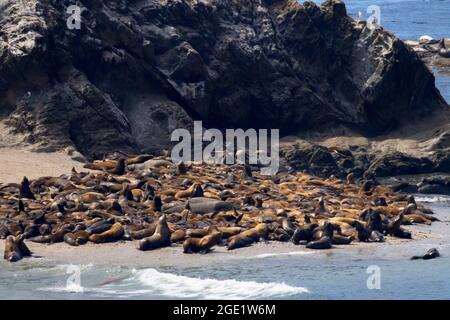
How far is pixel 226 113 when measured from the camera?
124 feet

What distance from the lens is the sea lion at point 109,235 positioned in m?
22.1

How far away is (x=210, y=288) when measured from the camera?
1866 centimetres

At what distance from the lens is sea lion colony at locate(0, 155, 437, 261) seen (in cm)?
2244

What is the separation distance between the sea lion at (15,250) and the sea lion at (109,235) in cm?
140

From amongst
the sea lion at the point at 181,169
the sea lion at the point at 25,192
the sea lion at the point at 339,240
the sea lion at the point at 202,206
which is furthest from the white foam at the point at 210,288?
the sea lion at the point at 181,169

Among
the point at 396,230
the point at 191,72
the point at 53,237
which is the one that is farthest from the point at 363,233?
the point at 191,72

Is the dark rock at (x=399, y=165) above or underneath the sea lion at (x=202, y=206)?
above

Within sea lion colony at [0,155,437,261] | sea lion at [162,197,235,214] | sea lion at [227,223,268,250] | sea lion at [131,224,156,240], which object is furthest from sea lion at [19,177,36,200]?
sea lion at [227,223,268,250]

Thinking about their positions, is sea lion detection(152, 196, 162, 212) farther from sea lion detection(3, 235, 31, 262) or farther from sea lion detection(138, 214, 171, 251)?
sea lion detection(3, 235, 31, 262)

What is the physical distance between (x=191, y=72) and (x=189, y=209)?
12861 mm

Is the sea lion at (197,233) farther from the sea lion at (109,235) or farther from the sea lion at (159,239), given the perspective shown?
the sea lion at (109,235)

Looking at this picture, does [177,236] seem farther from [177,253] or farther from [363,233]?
[363,233]

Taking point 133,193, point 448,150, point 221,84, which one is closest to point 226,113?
point 221,84
